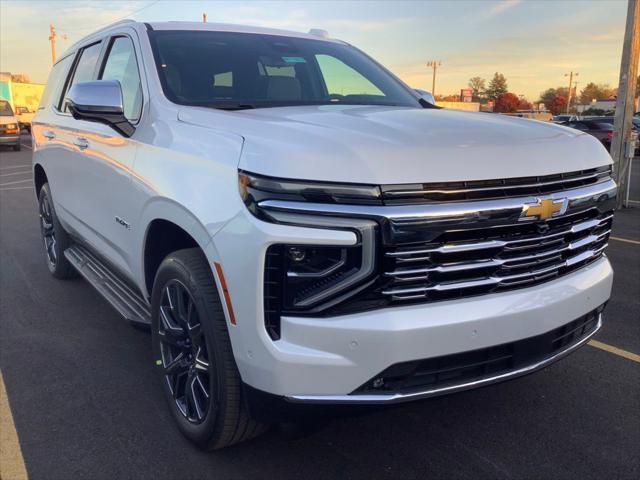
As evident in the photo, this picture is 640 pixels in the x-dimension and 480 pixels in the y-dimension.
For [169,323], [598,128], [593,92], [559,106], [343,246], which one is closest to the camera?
[343,246]

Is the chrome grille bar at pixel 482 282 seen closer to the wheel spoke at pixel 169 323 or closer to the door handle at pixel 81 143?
the wheel spoke at pixel 169 323

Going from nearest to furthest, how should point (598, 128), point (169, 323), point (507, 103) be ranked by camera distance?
point (169, 323) → point (598, 128) → point (507, 103)

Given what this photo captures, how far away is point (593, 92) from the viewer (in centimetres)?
12162

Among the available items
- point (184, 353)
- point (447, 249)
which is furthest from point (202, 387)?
point (447, 249)

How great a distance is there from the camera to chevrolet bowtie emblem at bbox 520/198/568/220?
2.30 metres

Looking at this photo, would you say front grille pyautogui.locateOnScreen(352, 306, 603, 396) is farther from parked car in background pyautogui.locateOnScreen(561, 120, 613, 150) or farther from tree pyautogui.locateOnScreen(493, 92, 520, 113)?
tree pyautogui.locateOnScreen(493, 92, 520, 113)

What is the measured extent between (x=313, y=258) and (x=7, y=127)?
26273mm

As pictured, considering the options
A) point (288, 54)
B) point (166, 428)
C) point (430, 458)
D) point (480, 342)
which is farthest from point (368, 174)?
point (288, 54)

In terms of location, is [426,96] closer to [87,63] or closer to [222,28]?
[222,28]

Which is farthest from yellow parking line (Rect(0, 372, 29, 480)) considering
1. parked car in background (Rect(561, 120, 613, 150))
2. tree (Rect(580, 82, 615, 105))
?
tree (Rect(580, 82, 615, 105))

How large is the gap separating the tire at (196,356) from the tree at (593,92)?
130 m

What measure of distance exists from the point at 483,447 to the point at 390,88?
95.3 inches

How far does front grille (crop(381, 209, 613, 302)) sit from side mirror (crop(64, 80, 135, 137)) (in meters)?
1.83

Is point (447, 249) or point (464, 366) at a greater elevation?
point (447, 249)
